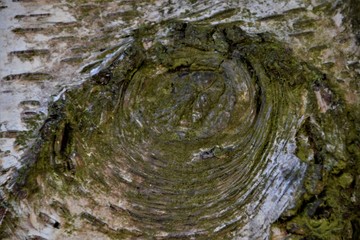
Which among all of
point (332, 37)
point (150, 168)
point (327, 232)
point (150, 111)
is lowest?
point (327, 232)

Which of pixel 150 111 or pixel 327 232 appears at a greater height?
pixel 150 111

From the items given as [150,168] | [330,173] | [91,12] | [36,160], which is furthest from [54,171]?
[330,173]

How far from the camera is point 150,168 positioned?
3.40ft

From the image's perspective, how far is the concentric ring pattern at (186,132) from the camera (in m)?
1.03

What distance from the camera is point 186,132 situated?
1.04 metres

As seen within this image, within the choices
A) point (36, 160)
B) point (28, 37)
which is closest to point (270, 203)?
point (36, 160)

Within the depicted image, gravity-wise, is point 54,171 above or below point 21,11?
below

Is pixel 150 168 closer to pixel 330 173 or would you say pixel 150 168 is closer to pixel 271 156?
pixel 271 156

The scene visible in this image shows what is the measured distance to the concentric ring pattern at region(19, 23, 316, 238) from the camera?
1.03 m

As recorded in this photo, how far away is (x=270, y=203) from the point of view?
104cm

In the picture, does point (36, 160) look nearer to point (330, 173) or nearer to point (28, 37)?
point (28, 37)

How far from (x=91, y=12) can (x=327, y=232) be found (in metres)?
0.67

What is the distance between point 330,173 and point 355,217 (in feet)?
0.34

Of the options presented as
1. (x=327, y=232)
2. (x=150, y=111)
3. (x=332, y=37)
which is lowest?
(x=327, y=232)
